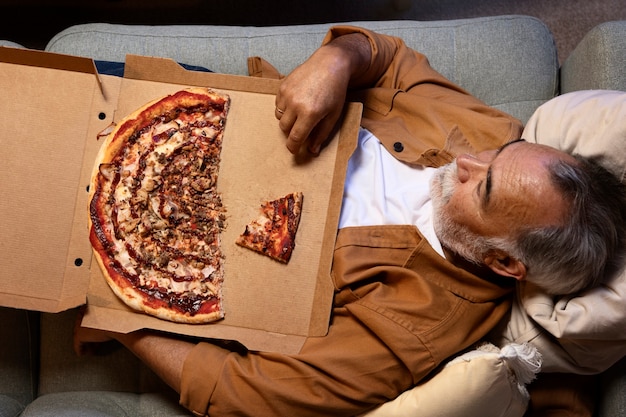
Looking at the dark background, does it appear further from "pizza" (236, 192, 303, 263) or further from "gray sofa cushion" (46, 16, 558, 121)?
"pizza" (236, 192, 303, 263)

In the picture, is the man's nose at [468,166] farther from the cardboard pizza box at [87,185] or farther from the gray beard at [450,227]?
the cardboard pizza box at [87,185]

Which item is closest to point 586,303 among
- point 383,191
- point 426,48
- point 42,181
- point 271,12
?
point 383,191

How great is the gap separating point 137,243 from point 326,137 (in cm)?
49

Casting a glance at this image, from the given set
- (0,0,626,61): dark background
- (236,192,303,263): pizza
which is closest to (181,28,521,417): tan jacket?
(236,192,303,263): pizza

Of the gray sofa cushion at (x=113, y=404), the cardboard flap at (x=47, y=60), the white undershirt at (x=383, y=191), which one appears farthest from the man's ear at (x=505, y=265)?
the cardboard flap at (x=47, y=60)

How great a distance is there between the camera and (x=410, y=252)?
140cm

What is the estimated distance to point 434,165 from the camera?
1486 millimetres

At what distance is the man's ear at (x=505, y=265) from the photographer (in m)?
1.30

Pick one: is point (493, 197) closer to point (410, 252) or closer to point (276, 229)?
point (410, 252)

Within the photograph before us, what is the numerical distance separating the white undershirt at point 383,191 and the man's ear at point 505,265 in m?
0.13

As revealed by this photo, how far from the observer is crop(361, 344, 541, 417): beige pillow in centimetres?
124

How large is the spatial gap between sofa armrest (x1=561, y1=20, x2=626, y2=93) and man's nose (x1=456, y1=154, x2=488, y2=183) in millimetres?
441

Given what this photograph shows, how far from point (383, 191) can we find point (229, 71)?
21.8 inches

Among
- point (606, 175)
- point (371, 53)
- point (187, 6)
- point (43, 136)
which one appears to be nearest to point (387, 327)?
point (606, 175)
